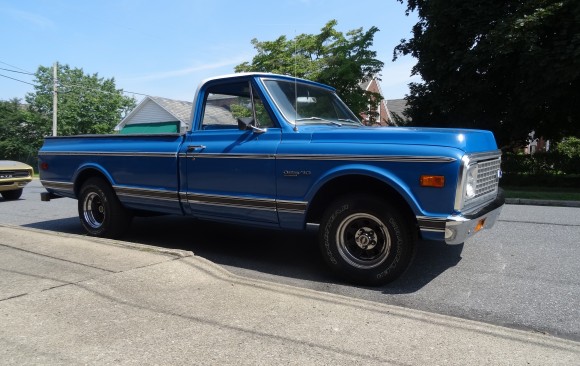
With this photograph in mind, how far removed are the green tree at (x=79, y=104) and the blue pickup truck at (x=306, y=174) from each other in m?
34.6

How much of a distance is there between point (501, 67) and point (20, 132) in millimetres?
35779

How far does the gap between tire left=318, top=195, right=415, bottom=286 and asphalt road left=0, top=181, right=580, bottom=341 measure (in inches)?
6.3

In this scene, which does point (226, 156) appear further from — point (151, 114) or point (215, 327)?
point (151, 114)

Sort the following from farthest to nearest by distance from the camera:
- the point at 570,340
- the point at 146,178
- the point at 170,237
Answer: the point at 170,237
the point at 146,178
the point at 570,340

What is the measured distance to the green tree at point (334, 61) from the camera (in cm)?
2092

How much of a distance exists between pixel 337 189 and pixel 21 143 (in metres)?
39.0

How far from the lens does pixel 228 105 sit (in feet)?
18.4

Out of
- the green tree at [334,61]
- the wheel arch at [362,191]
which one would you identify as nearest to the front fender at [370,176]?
the wheel arch at [362,191]

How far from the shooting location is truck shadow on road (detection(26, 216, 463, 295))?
464cm

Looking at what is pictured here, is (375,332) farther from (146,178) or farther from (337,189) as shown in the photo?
(146,178)

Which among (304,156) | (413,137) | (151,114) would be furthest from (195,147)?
(151,114)

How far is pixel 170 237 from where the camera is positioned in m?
6.62

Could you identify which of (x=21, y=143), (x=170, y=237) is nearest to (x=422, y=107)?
(x=170, y=237)

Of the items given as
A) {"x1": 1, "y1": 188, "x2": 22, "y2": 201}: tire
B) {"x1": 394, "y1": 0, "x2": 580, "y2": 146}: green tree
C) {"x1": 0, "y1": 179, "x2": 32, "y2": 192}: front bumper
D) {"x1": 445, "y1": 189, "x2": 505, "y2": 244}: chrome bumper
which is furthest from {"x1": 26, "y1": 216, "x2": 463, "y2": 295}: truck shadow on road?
{"x1": 394, "y1": 0, "x2": 580, "y2": 146}: green tree
